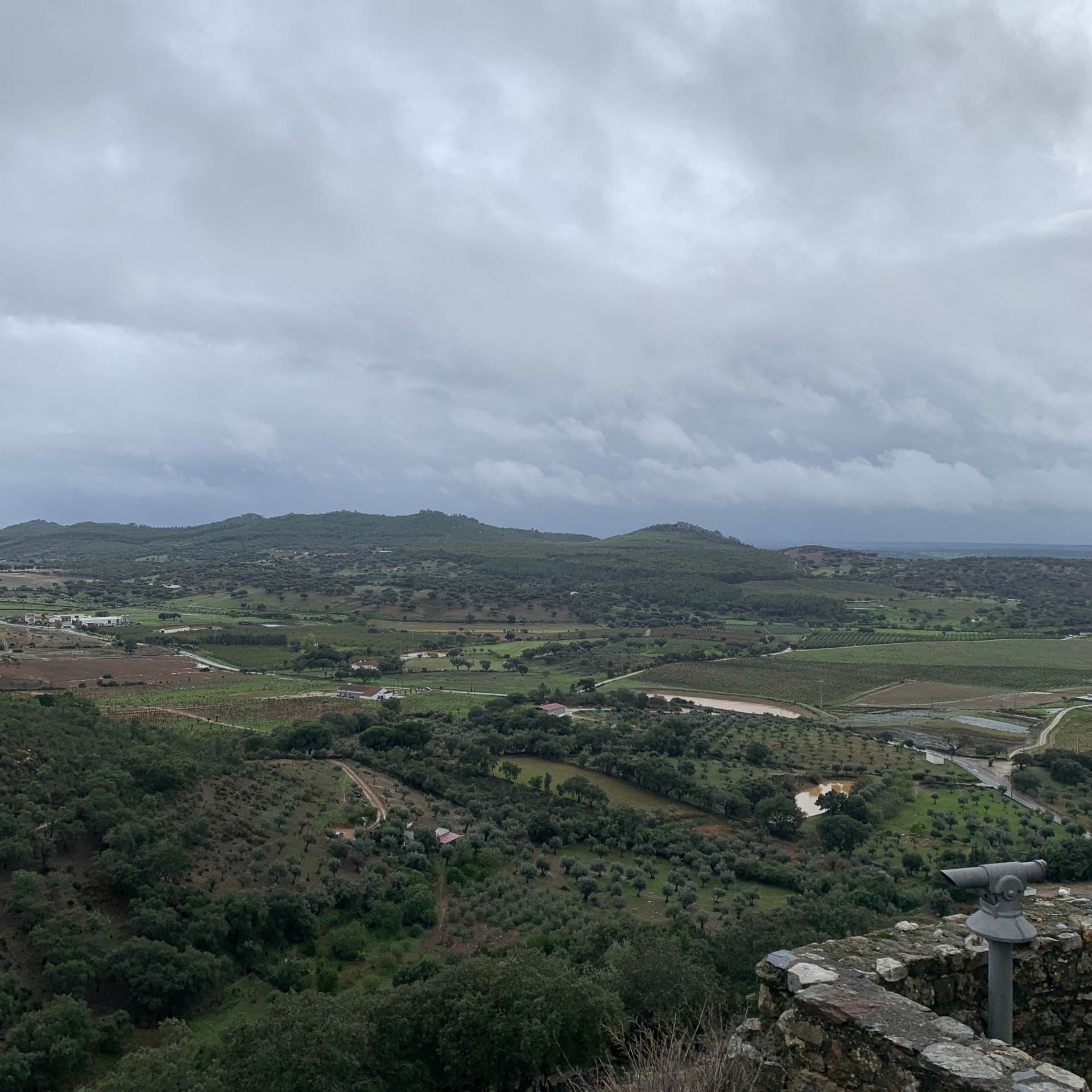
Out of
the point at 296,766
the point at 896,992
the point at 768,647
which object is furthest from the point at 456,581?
the point at 896,992

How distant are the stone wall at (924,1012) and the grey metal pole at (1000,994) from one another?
0.55 ft

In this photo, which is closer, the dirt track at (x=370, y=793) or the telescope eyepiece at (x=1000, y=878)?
the telescope eyepiece at (x=1000, y=878)

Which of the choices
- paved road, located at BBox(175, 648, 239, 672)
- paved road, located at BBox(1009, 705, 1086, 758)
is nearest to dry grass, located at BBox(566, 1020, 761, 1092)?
paved road, located at BBox(1009, 705, 1086, 758)

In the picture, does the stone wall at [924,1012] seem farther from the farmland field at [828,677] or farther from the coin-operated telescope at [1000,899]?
the farmland field at [828,677]

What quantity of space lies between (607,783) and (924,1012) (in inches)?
1858

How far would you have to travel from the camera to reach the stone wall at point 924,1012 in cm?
670

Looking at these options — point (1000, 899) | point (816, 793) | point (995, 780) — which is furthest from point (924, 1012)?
point (995, 780)

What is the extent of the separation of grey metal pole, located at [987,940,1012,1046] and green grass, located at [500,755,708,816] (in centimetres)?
4161

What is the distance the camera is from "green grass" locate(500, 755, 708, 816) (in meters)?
48.5

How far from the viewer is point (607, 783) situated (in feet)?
174

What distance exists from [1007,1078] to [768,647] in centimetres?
11318

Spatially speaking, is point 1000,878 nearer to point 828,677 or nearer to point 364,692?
point 364,692

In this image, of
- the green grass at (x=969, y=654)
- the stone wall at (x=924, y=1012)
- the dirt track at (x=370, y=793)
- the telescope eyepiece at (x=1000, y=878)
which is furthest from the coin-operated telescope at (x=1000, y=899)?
the green grass at (x=969, y=654)

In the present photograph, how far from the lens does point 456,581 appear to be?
174625 mm
